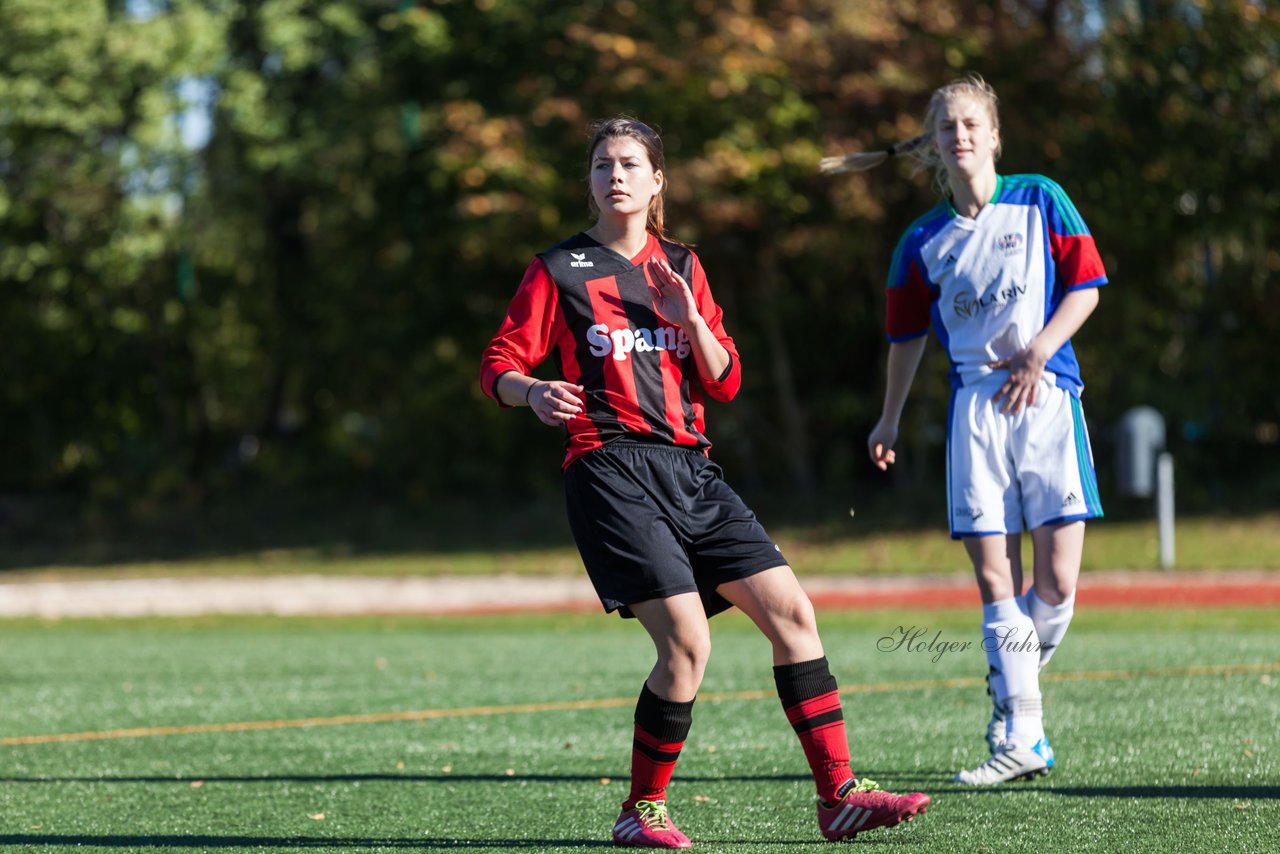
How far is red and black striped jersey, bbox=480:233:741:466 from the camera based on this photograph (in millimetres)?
4473

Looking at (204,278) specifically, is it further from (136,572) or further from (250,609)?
→ (250,609)

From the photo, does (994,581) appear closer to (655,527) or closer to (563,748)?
(655,527)

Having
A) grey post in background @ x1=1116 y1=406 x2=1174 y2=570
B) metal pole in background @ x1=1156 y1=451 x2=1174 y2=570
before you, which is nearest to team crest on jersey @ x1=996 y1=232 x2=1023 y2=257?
metal pole in background @ x1=1156 y1=451 x2=1174 y2=570

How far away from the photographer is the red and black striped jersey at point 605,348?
14.7ft

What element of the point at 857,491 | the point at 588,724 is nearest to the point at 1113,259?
the point at 857,491

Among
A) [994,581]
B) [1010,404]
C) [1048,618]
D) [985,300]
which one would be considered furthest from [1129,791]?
[985,300]

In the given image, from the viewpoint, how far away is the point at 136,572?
23609 millimetres

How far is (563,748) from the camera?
6.73m

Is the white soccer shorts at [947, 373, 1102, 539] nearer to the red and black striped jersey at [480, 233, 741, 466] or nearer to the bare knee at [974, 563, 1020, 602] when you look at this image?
the bare knee at [974, 563, 1020, 602]

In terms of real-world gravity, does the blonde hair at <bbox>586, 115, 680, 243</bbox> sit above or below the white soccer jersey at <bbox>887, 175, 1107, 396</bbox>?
above

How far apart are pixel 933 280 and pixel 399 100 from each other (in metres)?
21.8

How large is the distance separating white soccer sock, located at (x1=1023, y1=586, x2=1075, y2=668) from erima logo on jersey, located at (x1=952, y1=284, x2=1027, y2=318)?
93cm

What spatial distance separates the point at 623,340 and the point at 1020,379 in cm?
151

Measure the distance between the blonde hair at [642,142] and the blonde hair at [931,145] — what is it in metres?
0.90
